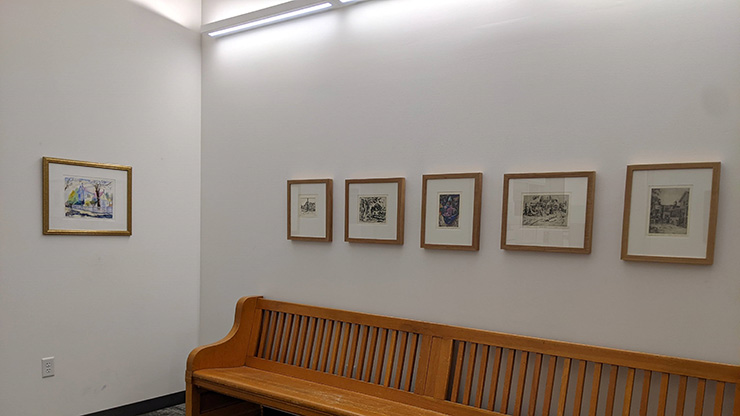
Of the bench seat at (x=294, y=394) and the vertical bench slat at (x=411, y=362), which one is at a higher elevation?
the vertical bench slat at (x=411, y=362)

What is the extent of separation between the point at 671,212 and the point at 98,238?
11.2 ft

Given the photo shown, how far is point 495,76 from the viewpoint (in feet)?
8.91

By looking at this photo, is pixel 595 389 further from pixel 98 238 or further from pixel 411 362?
pixel 98 238

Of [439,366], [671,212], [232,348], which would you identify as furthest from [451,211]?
[232,348]

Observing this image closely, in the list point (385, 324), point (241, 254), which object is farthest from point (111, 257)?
point (385, 324)

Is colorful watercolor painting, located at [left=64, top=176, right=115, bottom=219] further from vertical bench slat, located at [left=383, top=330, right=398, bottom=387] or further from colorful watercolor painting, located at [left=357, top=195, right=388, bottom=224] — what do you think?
vertical bench slat, located at [left=383, top=330, right=398, bottom=387]

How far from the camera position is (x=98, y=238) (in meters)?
3.38

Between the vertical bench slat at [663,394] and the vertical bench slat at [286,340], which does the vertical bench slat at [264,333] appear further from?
the vertical bench slat at [663,394]

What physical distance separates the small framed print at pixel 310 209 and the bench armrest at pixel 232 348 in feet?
1.92

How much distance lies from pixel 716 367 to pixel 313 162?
2459mm

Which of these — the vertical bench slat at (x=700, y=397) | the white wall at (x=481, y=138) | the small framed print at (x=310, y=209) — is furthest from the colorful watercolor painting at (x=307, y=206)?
the vertical bench slat at (x=700, y=397)

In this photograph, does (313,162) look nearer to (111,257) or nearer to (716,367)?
(111,257)

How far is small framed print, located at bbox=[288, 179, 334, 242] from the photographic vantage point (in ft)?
10.9

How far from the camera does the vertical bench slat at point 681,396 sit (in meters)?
2.12
